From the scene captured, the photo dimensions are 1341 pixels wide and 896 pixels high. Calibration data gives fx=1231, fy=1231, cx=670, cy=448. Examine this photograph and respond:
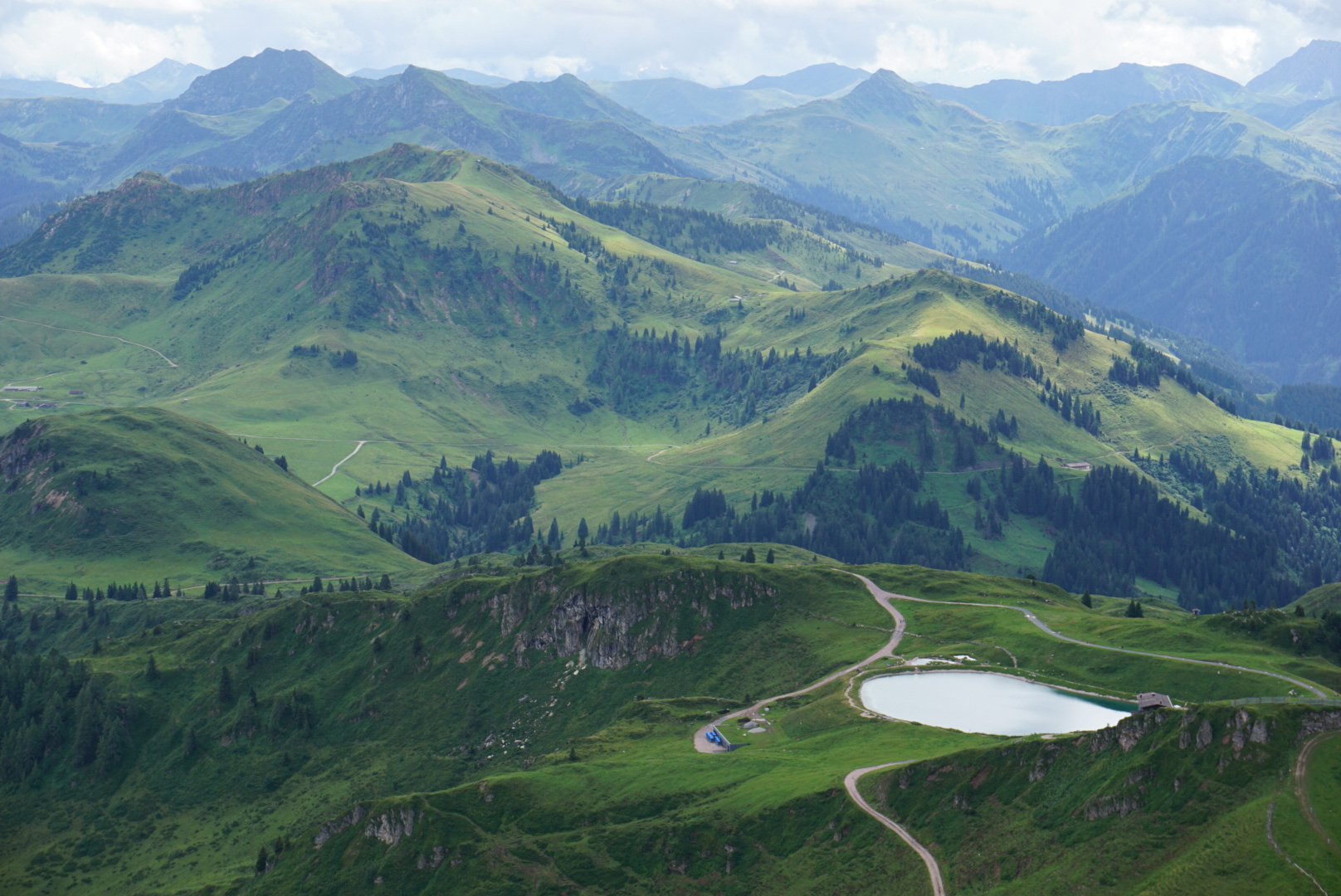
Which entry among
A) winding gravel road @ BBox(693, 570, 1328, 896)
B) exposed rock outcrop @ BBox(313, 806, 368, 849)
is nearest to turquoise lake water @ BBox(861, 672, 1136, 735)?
winding gravel road @ BBox(693, 570, 1328, 896)

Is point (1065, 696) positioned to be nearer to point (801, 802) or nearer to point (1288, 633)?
point (1288, 633)

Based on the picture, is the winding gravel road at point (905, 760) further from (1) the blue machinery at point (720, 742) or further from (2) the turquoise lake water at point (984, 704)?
(2) the turquoise lake water at point (984, 704)

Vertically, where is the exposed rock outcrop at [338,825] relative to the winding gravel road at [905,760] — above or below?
below

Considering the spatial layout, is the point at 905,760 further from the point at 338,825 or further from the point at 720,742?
the point at 338,825

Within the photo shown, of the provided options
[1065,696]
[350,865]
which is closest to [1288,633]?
[1065,696]

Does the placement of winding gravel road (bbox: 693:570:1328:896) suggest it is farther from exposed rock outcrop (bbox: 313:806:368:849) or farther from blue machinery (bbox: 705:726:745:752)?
exposed rock outcrop (bbox: 313:806:368:849)

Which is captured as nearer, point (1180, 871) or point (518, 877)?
point (1180, 871)

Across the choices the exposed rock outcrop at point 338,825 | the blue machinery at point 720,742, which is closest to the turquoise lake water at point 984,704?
the blue machinery at point 720,742

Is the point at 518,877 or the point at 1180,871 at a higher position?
the point at 1180,871
